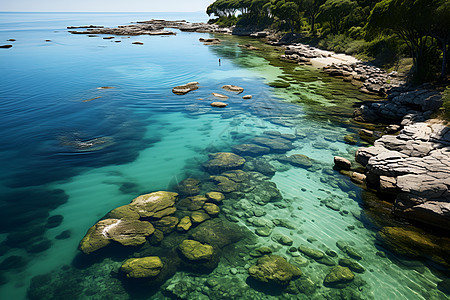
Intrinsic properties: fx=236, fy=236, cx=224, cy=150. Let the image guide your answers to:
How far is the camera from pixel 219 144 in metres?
20.1

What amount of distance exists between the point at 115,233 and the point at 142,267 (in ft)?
7.88

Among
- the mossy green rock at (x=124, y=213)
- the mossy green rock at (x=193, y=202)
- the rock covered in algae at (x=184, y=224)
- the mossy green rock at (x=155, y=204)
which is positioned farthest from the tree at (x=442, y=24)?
the mossy green rock at (x=124, y=213)

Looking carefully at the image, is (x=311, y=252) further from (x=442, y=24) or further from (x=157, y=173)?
(x=442, y=24)

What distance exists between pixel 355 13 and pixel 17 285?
234 feet

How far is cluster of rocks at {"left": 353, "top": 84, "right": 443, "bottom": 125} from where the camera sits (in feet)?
67.9

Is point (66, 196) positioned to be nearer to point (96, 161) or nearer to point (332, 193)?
point (96, 161)

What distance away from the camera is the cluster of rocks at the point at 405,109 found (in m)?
20.7

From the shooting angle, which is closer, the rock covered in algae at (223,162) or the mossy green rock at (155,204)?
the mossy green rock at (155,204)

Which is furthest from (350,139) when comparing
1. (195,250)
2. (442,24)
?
(195,250)

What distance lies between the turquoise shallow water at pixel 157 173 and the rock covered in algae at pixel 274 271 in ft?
1.39

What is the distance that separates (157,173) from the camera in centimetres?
1625

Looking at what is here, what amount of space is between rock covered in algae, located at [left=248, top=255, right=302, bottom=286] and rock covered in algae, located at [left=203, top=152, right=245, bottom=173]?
7.41m

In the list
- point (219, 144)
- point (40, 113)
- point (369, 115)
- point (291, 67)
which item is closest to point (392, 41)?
point (291, 67)

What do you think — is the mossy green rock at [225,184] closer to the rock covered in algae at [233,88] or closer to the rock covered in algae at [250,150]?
the rock covered in algae at [250,150]
